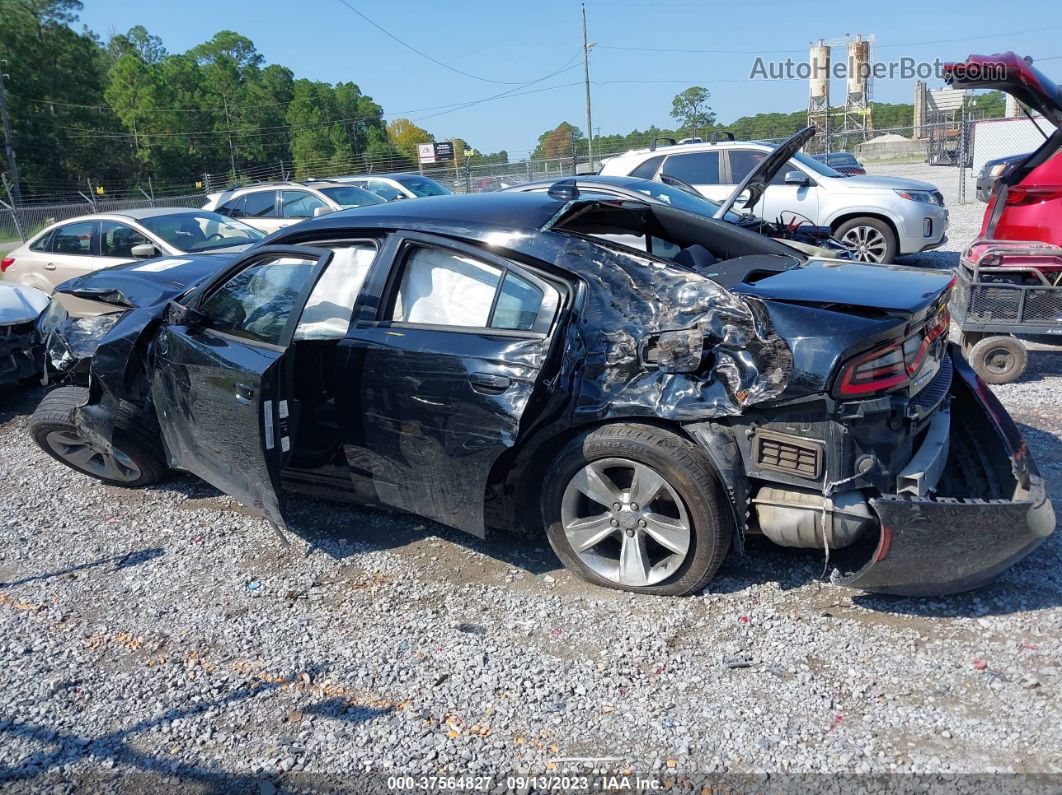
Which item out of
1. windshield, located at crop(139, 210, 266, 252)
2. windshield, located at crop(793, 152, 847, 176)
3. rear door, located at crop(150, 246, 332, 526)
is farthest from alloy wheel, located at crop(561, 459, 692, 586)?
windshield, located at crop(793, 152, 847, 176)

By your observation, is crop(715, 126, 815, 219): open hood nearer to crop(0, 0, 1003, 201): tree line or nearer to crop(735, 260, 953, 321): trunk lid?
crop(735, 260, 953, 321): trunk lid

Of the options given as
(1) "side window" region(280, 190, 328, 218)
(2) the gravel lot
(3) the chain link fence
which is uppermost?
(3) the chain link fence

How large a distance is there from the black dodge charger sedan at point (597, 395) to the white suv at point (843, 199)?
6.87 meters

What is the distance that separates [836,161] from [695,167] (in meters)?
15.1

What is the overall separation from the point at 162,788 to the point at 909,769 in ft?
7.93

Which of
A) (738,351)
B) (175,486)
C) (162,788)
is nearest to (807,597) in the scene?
(738,351)

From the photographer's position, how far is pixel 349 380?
3.88m

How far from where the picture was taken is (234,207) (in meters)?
13.4

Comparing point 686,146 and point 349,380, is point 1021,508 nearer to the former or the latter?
point 349,380

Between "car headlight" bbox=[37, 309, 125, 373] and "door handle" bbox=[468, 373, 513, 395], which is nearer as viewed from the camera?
"door handle" bbox=[468, 373, 513, 395]

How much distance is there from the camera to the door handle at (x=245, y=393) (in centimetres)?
369

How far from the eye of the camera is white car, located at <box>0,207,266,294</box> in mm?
9359

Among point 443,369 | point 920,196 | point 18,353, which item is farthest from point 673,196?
point 18,353

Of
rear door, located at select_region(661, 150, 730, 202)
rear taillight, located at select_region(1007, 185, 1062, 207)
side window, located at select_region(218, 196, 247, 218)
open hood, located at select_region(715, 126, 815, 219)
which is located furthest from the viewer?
side window, located at select_region(218, 196, 247, 218)
